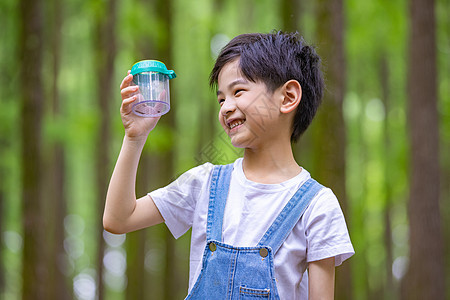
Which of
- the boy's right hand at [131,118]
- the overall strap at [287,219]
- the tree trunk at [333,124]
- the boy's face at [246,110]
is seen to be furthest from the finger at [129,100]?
the tree trunk at [333,124]

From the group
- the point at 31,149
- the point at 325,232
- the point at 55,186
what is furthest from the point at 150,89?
the point at 55,186

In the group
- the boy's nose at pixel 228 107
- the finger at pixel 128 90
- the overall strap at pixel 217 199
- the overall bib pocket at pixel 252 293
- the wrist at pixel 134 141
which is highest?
the finger at pixel 128 90

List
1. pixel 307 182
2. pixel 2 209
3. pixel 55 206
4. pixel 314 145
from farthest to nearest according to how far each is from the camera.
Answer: pixel 2 209 < pixel 55 206 < pixel 314 145 < pixel 307 182

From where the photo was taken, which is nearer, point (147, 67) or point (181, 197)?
point (147, 67)

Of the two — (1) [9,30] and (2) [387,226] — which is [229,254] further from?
(2) [387,226]

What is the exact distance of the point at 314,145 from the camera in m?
5.00

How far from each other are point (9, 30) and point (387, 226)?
11192mm

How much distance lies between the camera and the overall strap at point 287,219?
74.7 inches

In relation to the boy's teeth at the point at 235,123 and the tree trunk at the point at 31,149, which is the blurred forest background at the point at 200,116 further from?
the boy's teeth at the point at 235,123

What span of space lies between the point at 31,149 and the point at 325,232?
533cm

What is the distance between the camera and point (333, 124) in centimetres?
488

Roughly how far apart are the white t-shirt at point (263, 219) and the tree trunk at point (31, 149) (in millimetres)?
4767

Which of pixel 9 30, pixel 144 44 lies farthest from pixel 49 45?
pixel 144 44

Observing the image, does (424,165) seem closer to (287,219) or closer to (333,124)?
(333,124)
